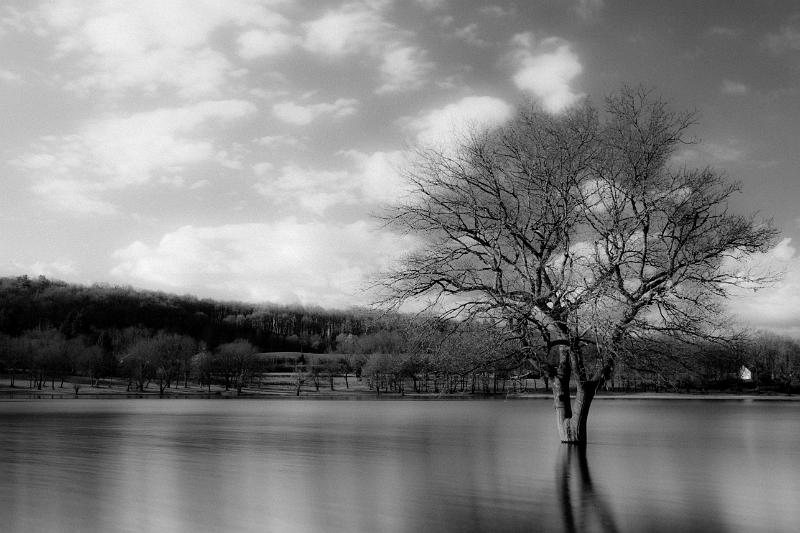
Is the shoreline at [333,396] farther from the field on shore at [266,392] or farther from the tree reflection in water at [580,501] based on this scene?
the tree reflection in water at [580,501]

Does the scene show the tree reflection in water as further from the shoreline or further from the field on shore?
the field on shore

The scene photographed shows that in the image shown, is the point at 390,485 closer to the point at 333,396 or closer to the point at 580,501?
the point at 580,501

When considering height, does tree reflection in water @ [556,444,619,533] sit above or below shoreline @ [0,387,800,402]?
above

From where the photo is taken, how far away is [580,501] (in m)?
17.3

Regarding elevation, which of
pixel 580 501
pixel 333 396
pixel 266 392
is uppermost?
pixel 580 501

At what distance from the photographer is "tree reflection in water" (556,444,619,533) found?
564 inches

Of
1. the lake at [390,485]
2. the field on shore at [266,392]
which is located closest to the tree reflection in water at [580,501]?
the lake at [390,485]

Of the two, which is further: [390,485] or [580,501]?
[390,485]

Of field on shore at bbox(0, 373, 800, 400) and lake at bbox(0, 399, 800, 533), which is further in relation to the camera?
field on shore at bbox(0, 373, 800, 400)

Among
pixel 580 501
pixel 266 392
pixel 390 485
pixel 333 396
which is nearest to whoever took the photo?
pixel 580 501

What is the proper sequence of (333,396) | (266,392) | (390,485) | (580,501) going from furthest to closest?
(266,392) < (333,396) < (390,485) < (580,501)

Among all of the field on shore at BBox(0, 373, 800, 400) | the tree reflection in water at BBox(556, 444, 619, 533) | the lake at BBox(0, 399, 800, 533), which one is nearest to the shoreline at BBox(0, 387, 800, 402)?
the field on shore at BBox(0, 373, 800, 400)

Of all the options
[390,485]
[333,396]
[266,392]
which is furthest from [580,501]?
[266,392]

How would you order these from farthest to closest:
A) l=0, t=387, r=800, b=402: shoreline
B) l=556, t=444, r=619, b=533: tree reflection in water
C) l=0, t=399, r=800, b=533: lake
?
l=0, t=387, r=800, b=402: shoreline < l=0, t=399, r=800, b=533: lake < l=556, t=444, r=619, b=533: tree reflection in water
